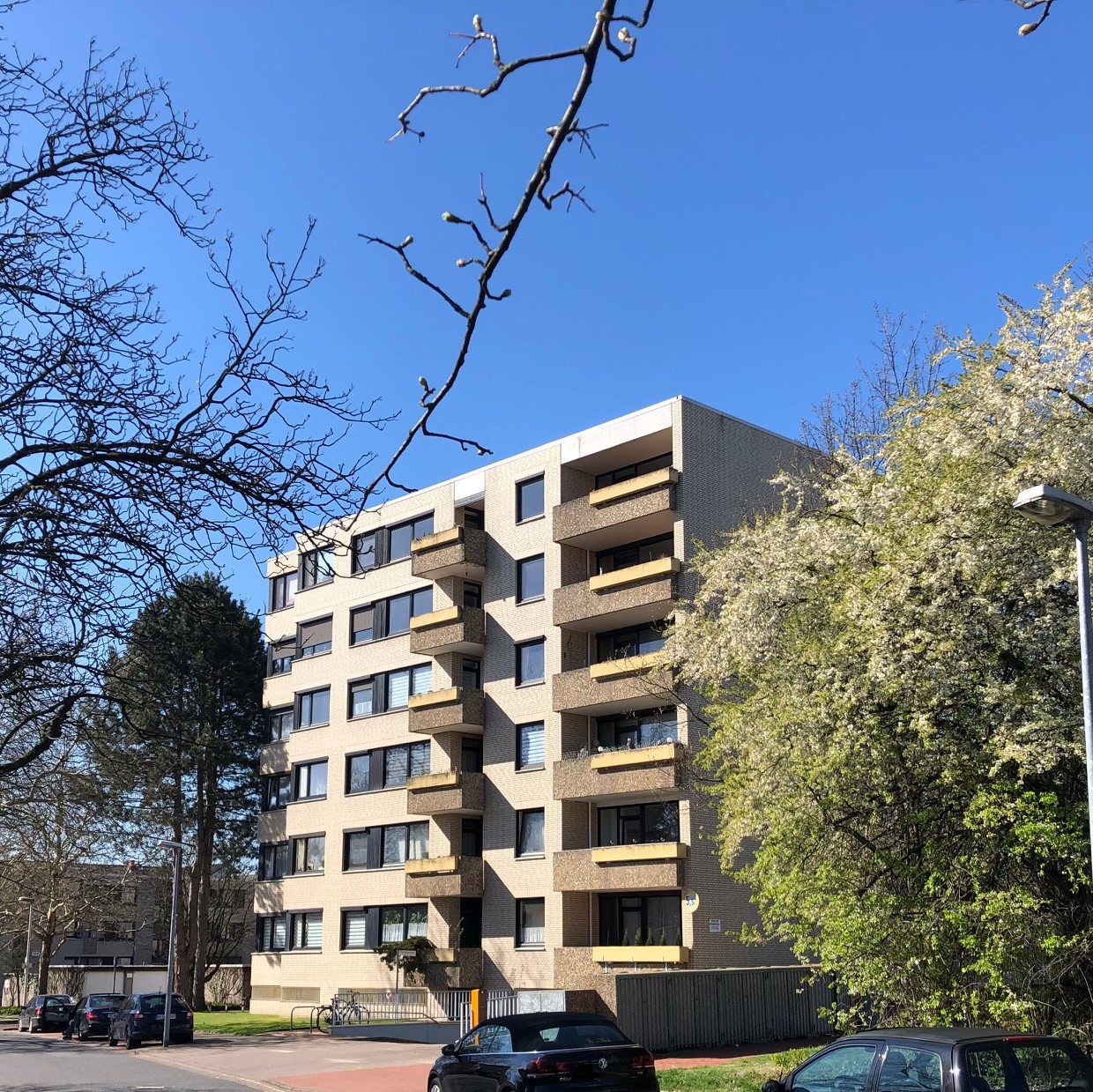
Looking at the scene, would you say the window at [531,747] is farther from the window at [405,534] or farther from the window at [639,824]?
the window at [405,534]

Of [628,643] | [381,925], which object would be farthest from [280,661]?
[628,643]

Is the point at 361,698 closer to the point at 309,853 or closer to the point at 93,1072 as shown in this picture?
the point at 309,853

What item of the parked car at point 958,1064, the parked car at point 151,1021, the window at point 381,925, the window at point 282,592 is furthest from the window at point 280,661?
the parked car at point 958,1064

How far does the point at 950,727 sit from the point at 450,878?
24552mm

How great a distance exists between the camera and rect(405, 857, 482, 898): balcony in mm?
38750

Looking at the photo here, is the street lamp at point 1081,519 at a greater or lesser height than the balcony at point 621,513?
lesser

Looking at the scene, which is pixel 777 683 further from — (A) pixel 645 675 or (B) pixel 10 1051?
(B) pixel 10 1051

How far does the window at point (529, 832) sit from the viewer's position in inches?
1483

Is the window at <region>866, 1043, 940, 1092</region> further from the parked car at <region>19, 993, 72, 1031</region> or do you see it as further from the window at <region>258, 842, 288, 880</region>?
the parked car at <region>19, 993, 72, 1031</region>

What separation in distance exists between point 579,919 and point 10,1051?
16822 millimetres

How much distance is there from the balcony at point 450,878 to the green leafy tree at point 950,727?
794 inches

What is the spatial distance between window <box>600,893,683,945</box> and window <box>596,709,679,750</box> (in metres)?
4.22

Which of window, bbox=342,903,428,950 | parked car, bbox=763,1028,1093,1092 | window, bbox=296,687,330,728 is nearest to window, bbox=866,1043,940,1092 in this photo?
parked car, bbox=763,1028,1093,1092

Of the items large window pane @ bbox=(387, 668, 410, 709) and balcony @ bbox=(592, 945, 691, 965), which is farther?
large window pane @ bbox=(387, 668, 410, 709)
